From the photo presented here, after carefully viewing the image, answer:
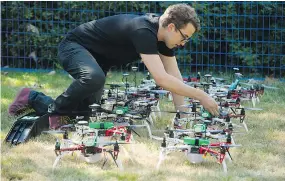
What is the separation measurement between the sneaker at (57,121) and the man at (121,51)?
20mm

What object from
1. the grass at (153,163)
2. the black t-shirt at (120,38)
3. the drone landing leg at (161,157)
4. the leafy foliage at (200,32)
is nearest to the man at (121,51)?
the black t-shirt at (120,38)

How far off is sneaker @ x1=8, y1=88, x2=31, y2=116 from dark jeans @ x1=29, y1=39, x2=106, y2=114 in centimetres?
17

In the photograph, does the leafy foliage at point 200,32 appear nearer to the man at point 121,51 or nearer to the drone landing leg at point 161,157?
the man at point 121,51

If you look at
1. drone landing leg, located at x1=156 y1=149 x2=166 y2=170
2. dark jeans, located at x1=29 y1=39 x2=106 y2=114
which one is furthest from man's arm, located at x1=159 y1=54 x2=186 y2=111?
drone landing leg, located at x1=156 y1=149 x2=166 y2=170

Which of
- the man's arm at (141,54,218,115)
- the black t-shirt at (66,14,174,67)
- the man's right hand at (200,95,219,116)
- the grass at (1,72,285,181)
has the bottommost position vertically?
the grass at (1,72,285,181)

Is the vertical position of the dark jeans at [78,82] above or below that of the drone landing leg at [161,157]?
above

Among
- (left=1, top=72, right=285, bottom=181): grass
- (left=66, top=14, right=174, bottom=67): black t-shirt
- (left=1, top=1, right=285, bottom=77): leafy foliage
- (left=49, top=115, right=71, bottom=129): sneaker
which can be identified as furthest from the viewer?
(left=1, top=1, right=285, bottom=77): leafy foliage

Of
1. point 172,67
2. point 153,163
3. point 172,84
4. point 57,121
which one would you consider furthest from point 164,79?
point 57,121

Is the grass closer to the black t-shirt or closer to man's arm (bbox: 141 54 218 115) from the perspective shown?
man's arm (bbox: 141 54 218 115)

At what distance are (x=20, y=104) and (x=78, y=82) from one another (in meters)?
0.80

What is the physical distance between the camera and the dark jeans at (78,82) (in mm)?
4297

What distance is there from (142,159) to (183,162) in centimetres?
26

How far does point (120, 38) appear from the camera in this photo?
4.34 metres

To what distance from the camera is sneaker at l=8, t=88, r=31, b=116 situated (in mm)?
4902
